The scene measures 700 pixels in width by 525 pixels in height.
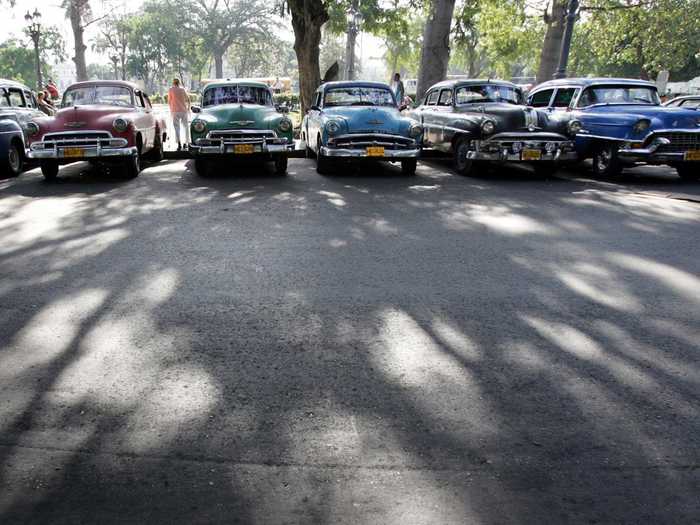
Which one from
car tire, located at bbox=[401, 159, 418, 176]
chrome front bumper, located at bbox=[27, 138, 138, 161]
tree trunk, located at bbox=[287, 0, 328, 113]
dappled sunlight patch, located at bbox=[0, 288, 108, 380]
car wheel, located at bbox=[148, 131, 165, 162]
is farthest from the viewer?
tree trunk, located at bbox=[287, 0, 328, 113]

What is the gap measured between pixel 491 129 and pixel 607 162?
7.62 ft

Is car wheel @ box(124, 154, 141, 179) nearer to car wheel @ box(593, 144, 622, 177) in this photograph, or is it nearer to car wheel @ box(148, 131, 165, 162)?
car wheel @ box(148, 131, 165, 162)

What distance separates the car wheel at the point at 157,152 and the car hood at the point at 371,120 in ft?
12.9

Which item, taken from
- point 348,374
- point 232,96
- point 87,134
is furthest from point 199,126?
point 348,374

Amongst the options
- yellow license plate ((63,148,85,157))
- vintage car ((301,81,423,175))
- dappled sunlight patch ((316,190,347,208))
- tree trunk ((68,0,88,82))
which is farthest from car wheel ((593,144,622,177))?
tree trunk ((68,0,88,82))

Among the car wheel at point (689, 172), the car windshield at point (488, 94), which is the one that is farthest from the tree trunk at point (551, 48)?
the car wheel at point (689, 172)

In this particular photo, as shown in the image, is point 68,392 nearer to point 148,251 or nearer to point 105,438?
point 105,438

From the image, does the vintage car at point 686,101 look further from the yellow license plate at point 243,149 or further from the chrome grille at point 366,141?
the yellow license plate at point 243,149

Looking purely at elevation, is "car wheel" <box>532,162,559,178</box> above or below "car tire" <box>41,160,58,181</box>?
below

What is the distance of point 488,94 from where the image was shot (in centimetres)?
1246

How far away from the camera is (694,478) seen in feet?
8.47

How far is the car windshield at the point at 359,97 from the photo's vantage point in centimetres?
1200

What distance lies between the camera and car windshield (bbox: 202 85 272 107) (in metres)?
12.0

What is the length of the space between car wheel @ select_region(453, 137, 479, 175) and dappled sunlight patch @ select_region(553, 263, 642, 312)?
237 inches
